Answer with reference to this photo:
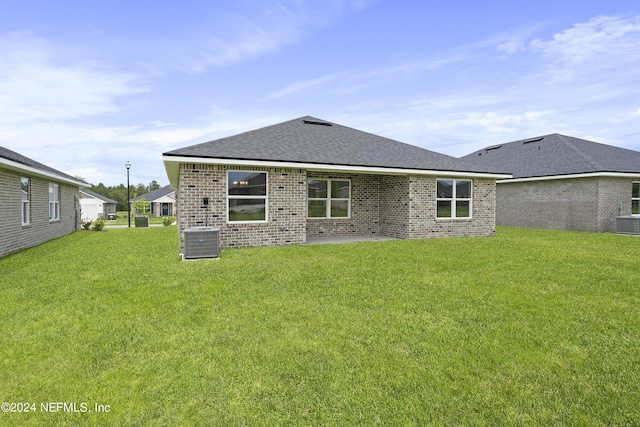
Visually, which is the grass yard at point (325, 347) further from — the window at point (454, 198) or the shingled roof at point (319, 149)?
the window at point (454, 198)

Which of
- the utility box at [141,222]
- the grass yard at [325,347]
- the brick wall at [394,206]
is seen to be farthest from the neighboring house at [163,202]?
the grass yard at [325,347]

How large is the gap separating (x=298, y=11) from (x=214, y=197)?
821cm

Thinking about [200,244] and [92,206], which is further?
[92,206]

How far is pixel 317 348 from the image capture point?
3.55 m

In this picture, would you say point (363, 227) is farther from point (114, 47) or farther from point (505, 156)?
point (505, 156)

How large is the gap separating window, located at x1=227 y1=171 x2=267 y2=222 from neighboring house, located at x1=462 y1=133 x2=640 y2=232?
15604mm

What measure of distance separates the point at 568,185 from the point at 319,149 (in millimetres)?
14026

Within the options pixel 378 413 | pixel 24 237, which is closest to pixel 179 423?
pixel 378 413

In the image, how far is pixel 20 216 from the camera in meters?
11.6

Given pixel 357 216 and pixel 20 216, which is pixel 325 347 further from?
pixel 20 216

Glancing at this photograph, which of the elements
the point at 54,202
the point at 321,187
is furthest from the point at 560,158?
the point at 54,202

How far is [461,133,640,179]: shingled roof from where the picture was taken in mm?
16531

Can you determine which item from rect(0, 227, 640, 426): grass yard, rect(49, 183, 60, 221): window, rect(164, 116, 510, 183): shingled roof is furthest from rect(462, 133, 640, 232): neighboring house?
rect(49, 183, 60, 221): window

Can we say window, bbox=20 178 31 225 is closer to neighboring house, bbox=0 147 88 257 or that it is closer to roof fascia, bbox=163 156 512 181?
neighboring house, bbox=0 147 88 257
